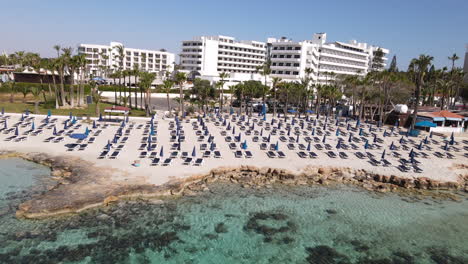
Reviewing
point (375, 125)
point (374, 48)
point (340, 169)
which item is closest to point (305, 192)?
point (340, 169)

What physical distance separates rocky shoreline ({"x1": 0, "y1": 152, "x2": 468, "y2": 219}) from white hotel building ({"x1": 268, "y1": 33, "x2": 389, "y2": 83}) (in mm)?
70786

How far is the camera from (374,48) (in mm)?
145625

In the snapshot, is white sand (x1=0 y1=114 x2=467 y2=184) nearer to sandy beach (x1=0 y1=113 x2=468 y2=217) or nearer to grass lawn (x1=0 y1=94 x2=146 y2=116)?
sandy beach (x1=0 y1=113 x2=468 y2=217)

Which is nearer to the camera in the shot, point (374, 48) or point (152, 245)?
point (152, 245)

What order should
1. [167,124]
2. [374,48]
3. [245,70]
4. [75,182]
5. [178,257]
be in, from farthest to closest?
[374,48], [245,70], [167,124], [75,182], [178,257]

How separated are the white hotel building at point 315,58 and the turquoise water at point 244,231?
3034 inches

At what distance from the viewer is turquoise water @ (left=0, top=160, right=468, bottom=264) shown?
1563cm

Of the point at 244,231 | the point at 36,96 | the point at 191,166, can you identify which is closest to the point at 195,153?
the point at 191,166

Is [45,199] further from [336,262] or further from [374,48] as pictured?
[374,48]

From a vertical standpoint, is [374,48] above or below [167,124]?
above

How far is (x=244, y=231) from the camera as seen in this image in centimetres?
1820

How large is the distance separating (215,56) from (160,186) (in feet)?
331

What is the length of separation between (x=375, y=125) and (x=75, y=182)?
46662 mm

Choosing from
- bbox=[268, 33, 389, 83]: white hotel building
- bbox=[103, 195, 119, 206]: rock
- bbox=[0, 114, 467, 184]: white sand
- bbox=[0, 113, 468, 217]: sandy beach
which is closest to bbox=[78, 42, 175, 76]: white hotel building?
bbox=[268, 33, 389, 83]: white hotel building
